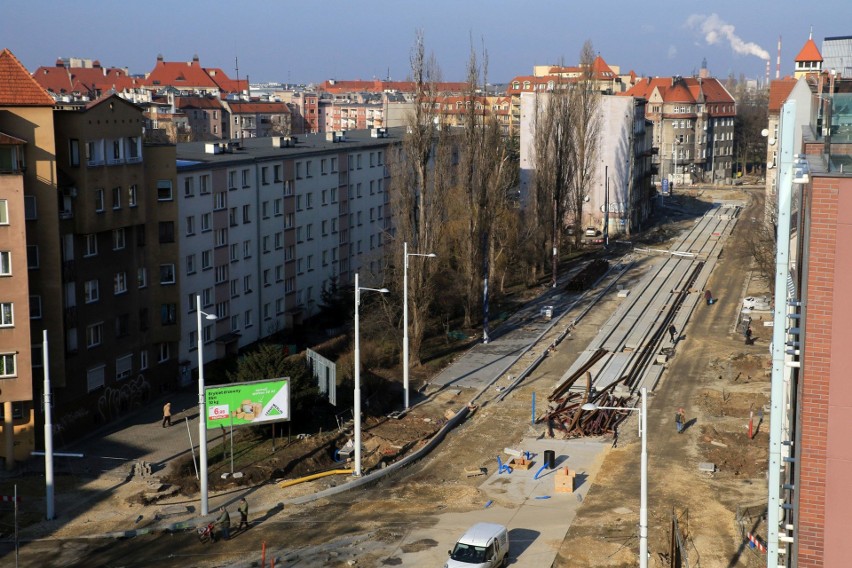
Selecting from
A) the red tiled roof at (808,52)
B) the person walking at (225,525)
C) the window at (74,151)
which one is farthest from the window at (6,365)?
the red tiled roof at (808,52)

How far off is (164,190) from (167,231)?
1.76m

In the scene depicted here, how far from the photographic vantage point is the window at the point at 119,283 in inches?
1618

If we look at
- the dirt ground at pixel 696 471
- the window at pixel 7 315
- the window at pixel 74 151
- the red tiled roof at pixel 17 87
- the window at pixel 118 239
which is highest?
the red tiled roof at pixel 17 87

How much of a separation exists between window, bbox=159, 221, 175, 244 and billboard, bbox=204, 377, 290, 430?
39.4 feet

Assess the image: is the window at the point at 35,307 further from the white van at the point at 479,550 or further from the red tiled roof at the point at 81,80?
the red tiled roof at the point at 81,80

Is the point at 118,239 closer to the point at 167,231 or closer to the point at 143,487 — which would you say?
the point at 167,231

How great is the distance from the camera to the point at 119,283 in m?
41.4

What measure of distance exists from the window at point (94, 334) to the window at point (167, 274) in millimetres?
4770

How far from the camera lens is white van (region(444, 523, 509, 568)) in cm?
2558

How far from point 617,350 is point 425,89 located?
1571 centimetres

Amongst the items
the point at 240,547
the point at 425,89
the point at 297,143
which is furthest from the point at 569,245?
the point at 240,547

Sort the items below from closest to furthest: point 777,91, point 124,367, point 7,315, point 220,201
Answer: point 7,315 < point 124,367 < point 220,201 < point 777,91

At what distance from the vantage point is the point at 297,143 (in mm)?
63625

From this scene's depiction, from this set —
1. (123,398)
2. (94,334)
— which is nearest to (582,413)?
(123,398)
